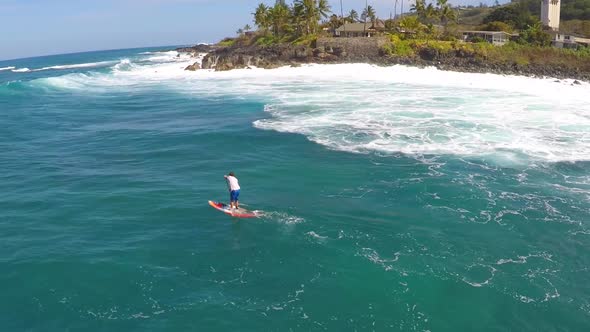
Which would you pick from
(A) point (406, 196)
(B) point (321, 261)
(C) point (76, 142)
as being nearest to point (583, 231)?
(A) point (406, 196)

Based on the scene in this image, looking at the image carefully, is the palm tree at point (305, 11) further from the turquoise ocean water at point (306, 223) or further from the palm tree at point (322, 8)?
the turquoise ocean water at point (306, 223)

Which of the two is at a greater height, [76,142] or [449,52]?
[449,52]

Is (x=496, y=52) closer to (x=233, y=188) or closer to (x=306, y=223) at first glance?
(x=306, y=223)

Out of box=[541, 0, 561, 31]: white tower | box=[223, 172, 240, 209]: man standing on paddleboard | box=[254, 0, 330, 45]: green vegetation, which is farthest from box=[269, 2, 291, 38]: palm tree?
box=[223, 172, 240, 209]: man standing on paddleboard

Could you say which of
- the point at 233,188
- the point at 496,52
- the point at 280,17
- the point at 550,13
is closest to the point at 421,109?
the point at 233,188

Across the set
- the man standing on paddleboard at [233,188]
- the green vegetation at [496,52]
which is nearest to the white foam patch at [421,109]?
the green vegetation at [496,52]

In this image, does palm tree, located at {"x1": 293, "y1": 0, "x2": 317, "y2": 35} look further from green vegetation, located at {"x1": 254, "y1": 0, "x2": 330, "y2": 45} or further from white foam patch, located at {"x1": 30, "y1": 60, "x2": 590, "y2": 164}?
white foam patch, located at {"x1": 30, "y1": 60, "x2": 590, "y2": 164}

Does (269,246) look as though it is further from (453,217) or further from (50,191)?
(50,191)
